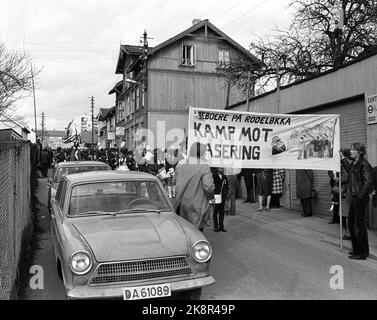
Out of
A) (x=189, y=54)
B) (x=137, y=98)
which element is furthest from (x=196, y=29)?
(x=137, y=98)

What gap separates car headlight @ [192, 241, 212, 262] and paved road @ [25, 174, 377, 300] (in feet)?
2.58

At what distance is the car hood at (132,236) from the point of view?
446cm

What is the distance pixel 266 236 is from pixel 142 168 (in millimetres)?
9568

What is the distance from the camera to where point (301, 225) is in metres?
10.4

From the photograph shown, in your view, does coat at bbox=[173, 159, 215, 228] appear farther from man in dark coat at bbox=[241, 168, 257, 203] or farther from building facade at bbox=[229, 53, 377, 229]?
man in dark coat at bbox=[241, 168, 257, 203]

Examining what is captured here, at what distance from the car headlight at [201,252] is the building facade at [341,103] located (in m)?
6.06

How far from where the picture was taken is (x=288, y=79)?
2475 cm

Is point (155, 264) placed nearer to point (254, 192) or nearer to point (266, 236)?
point (266, 236)

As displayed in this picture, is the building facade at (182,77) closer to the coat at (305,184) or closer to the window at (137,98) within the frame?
the window at (137,98)

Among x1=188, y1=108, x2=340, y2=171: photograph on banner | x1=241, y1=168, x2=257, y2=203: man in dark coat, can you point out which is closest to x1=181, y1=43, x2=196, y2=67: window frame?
x1=241, y1=168, x2=257, y2=203: man in dark coat

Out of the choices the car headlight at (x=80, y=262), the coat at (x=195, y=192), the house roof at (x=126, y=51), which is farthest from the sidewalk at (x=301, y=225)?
the house roof at (x=126, y=51)

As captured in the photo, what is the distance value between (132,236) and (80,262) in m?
0.65

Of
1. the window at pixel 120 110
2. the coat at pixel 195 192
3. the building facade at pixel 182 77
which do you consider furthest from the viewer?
the window at pixel 120 110

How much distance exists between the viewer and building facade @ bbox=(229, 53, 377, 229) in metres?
9.65
